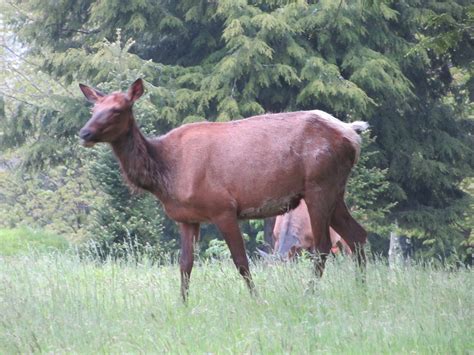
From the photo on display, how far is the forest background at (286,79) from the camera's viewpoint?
73.0 feet

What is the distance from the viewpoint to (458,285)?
10.1 m

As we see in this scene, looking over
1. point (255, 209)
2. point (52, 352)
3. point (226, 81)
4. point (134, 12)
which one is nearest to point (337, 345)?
point (52, 352)

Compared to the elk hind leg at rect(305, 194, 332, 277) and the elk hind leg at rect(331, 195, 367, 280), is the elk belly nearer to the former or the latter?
the elk hind leg at rect(305, 194, 332, 277)

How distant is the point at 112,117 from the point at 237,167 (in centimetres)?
145

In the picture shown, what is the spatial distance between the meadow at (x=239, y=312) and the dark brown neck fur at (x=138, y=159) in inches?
41.4

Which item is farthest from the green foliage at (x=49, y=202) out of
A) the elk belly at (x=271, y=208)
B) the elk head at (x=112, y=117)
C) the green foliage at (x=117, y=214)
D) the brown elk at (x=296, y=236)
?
the elk belly at (x=271, y=208)

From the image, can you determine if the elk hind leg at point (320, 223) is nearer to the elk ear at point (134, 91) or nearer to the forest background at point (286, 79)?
the elk ear at point (134, 91)

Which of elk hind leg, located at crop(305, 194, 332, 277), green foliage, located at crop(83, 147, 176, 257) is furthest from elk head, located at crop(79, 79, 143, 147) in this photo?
green foliage, located at crop(83, 147, 176, 257)

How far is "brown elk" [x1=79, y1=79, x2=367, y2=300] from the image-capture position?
36.2 feet

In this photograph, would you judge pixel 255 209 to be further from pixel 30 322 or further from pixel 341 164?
pixel 30 322

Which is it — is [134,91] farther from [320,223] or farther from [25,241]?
[25,241]

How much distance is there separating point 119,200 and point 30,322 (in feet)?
29.7

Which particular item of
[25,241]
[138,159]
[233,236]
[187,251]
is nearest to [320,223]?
[233,236]

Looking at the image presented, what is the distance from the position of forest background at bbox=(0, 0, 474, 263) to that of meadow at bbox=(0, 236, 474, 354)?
8.04 meters
